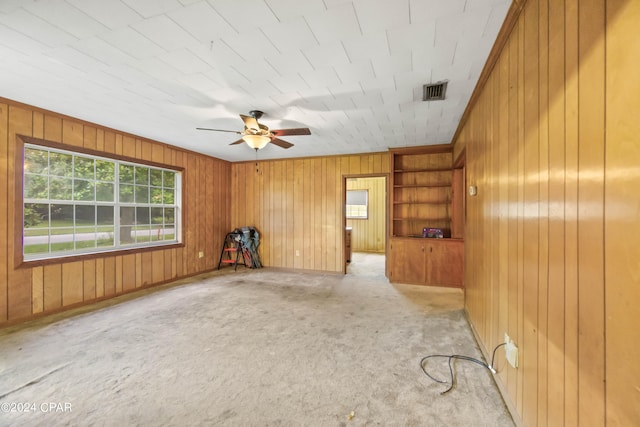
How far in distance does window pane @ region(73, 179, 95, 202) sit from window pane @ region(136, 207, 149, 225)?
2.21 feet

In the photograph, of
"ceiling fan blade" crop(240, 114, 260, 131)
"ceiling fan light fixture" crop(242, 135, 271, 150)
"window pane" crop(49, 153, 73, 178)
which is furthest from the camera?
"window pane" crop(49, 153, 73, 178)

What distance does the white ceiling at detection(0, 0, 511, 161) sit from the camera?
150 cm

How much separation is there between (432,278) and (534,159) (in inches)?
134

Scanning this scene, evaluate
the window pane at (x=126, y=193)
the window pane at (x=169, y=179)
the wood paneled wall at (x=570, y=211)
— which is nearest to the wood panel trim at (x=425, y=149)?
the wood paneled wall at (x=570, y=211)

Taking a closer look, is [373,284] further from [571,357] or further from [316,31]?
[316,31]

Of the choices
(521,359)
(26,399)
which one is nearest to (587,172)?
(521,359)

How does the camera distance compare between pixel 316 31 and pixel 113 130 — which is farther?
pixel 113 130

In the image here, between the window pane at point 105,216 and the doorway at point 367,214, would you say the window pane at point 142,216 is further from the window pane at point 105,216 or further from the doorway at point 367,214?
the doorway at point 367,214

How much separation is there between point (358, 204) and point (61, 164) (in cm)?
687

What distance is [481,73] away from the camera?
2.10 meters

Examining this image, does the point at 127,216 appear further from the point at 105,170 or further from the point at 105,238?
the point at 105,170

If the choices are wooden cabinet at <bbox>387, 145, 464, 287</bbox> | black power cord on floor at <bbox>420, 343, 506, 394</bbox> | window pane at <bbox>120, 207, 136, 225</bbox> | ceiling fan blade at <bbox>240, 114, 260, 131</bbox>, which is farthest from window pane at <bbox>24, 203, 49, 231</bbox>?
wooden cabinet at <bbox>387, 145, 464, 287</bbox>

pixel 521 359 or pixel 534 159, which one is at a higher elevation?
pixel 534 159

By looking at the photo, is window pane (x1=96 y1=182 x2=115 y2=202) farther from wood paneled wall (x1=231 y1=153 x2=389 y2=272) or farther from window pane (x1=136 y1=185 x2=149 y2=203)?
wood paneled wall (x1=231 y1=153 x2=389 y2=272)
